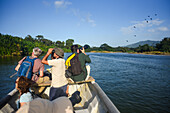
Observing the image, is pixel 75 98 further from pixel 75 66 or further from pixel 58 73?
pixel 58 73

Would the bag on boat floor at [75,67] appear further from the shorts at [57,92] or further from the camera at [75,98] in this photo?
the camera at [75,98]

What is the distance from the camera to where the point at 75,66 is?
3523 mm

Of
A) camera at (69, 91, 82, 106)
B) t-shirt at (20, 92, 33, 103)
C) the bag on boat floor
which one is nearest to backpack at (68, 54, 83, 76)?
the bag on boat floor

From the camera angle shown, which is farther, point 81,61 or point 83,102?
point 83,102

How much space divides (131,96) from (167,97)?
3126 mm

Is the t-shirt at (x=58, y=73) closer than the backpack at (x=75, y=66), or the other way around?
the t-shirt at (x=58, y=73)

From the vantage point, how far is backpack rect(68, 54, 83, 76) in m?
3.51

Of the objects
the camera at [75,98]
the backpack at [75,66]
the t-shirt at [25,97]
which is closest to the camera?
the t-shirt at [25,97]

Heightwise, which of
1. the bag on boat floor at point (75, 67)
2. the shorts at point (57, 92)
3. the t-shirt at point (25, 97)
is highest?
the bag on boat floor at point (75, 67)

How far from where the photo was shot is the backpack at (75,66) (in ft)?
11.5

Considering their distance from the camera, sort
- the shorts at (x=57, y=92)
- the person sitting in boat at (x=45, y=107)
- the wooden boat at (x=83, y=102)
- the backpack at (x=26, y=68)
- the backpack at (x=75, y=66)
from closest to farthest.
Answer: the person sitting in boat at (x=45, y=107)
the wooden boat at (x=83, y=102)
the shorts at (x=57, y=92)
the backpack at (x=26, y=68)
the backpack at (x=75, y=66)

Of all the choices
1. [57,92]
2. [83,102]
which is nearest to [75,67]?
→ [57,92]

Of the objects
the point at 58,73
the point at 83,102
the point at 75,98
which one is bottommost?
the point at 83,102

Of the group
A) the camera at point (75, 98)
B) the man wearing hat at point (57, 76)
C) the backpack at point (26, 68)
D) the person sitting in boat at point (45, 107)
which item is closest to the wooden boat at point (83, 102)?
the camera at point (75, 98)
